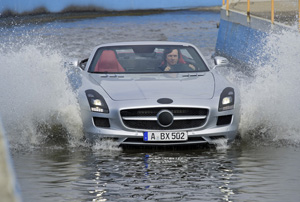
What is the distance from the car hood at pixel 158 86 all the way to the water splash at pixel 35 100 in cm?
53

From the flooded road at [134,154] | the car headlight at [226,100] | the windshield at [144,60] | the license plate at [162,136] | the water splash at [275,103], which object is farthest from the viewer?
the windshield at [144,60]

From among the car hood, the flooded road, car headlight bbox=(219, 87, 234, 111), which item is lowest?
the flooded road

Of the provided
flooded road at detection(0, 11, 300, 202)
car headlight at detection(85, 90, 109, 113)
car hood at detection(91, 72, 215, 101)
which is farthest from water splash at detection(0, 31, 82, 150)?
car hood at detection(91, 72, 215, 101)

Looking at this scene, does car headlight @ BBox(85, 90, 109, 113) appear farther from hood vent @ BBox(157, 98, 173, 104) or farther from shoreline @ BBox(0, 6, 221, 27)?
shoreline @ BBox(0, 6, 221, 27)

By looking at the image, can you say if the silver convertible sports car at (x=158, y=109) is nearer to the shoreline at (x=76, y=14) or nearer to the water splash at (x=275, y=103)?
the water splash at (x=275, y=103)

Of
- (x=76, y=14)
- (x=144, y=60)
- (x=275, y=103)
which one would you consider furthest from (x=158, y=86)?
(x=76, y=14)

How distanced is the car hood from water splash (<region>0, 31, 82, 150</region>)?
53 centimetres

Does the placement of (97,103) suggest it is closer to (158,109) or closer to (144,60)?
(158,109)

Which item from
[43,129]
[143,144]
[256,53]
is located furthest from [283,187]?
[256,53]

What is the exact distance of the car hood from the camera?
26.4ft

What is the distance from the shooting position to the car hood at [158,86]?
8.05 meters

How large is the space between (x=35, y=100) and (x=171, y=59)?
81.3 inches

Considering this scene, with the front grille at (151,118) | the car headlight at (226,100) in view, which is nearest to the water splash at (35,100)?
the front grille at (151,118)

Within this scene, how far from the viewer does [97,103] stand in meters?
7.97
